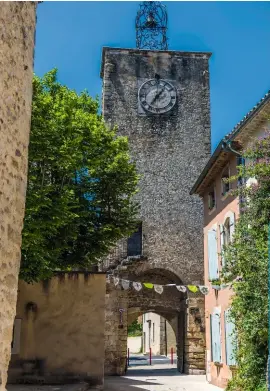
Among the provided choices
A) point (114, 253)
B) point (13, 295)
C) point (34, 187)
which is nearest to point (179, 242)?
point (114, 253)

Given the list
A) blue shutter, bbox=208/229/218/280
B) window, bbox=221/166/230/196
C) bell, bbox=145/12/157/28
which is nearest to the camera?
window, bbox=221/166/230/196

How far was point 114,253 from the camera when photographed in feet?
78.3

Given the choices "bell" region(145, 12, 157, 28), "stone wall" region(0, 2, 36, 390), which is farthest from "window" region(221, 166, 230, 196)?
"bell" region(145, 12, 157, 28)

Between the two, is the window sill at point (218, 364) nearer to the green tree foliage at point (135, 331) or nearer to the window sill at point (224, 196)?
the window sill at point (224, 196)

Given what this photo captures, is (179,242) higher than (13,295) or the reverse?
higher

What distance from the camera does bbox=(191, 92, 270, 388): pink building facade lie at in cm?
1442

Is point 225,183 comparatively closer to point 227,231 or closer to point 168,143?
point 227,231

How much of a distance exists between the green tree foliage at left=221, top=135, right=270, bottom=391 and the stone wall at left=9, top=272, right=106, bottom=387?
14.9ft

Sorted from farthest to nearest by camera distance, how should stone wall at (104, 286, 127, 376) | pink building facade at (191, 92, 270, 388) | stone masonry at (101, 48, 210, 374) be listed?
stone masonry at (101, 48, 210, 374), stone wall at (104, 286, 127, 376), pink building facade at (191, 92, 270, 388)

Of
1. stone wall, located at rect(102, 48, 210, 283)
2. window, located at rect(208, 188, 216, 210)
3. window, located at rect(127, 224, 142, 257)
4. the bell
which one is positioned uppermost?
the bell

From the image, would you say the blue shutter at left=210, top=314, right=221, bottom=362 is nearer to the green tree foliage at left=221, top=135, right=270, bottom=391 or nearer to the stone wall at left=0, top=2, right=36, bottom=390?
the green tree foliage at left=221, top=135, right=270, bottom=391

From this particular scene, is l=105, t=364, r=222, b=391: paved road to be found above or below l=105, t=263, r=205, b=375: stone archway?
below

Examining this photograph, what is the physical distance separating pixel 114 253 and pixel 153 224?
7.69 ft

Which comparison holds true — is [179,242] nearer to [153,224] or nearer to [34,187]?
[153,224]
